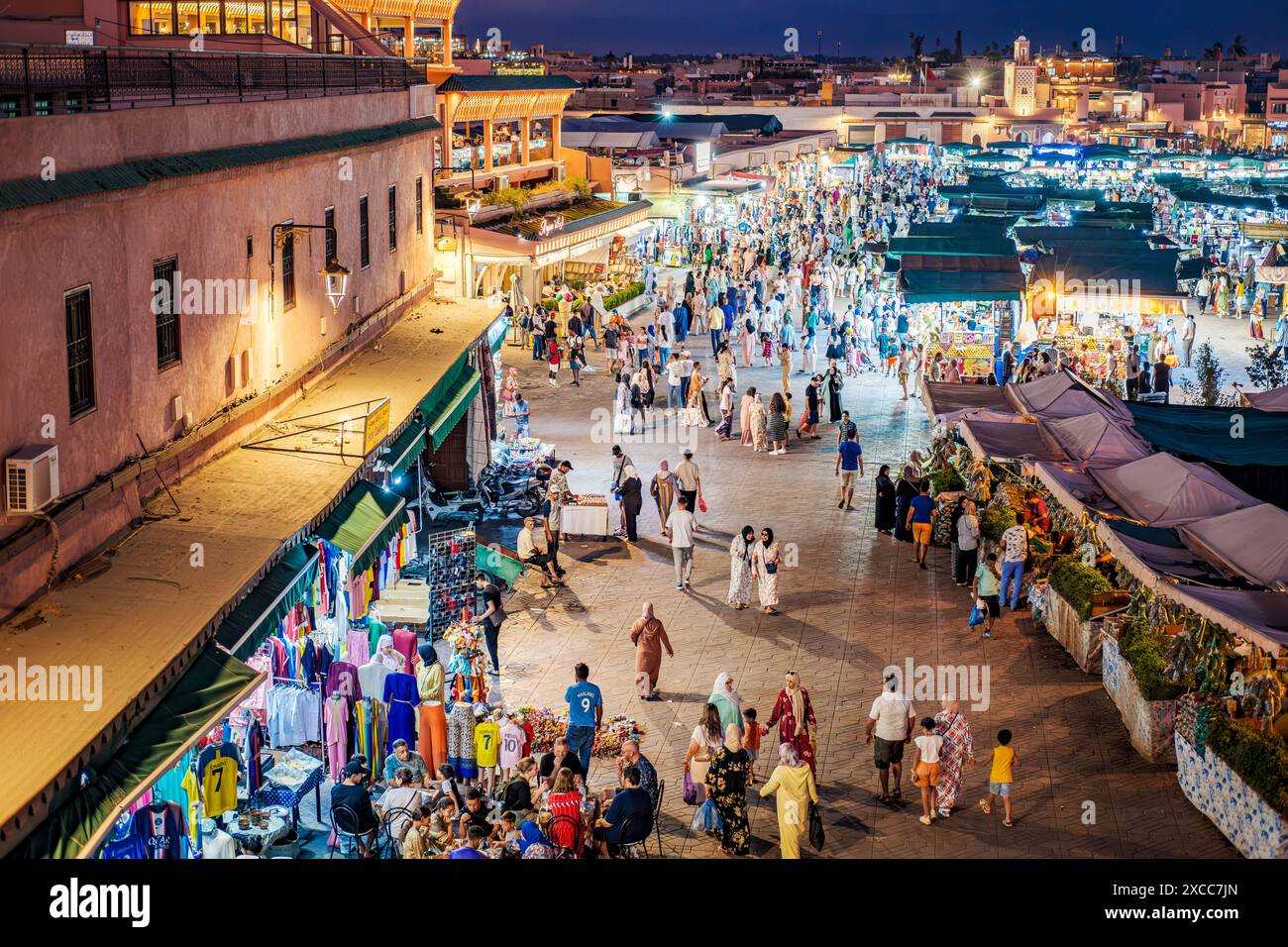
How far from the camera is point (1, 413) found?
8.51 m

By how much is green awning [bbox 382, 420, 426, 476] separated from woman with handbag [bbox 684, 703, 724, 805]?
456cm

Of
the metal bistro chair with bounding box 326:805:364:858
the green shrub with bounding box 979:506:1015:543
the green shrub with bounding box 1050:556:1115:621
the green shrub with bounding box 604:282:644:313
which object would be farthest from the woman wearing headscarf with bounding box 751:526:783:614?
the green shrub with bounding box 604:282:644:313

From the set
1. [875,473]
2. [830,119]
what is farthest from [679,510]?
[830,119]

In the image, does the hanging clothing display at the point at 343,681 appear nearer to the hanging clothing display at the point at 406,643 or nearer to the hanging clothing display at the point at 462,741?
the hanging clothing display at the point at 462,741

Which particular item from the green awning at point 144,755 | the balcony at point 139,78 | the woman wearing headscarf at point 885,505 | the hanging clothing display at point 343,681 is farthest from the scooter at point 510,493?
the green awning at point 144,755

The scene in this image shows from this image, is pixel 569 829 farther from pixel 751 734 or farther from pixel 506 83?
pixel 506 83

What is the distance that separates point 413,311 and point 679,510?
6.65 m

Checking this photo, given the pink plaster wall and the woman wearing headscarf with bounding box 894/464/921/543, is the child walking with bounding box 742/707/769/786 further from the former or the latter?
the woman wearing headscarf with bounding box 894/464/921/543

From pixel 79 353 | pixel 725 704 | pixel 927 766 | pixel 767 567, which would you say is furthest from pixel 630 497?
pixel 79 353

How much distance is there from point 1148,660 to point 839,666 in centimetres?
296

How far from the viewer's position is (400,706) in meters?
11.7

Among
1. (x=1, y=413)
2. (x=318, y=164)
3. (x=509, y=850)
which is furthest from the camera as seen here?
(x=318, y=164)

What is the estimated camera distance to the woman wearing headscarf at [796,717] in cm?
1163
